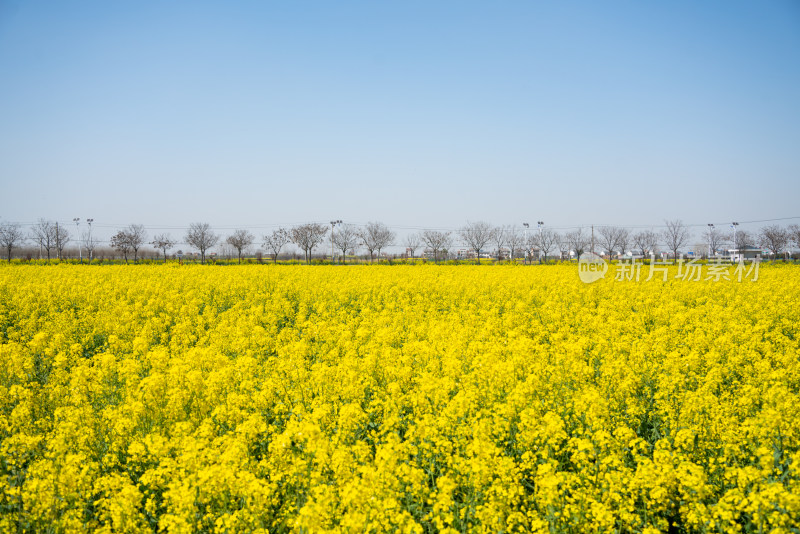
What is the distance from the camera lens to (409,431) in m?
4.77

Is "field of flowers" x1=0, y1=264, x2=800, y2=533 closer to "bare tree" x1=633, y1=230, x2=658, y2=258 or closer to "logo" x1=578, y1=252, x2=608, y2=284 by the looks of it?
"logo" x1=578, y1=252, x2=608, y2=284

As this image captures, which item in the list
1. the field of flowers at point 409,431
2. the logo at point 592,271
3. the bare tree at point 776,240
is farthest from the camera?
the bare tree at point 776,240

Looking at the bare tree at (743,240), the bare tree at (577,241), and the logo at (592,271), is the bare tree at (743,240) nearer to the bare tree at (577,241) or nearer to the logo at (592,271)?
the bare tree at (577,241)

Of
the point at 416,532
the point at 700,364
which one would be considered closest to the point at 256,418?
the point at 416,532

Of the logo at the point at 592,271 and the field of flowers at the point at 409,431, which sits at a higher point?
the logo at the point at 592,271

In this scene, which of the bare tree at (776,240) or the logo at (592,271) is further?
the bare tree at (776,240)

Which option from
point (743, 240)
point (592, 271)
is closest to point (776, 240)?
point (743, 240)

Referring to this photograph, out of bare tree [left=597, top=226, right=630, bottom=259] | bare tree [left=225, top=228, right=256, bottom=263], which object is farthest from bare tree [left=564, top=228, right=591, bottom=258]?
bare tree [left=225, top=228, right=256, bottom=263]

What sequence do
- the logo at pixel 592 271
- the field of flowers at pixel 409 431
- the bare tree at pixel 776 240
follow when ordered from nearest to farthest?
the field of flowers at pixel 409 431
the logo at pixel 592 271
the bare tree at pixel 776 240

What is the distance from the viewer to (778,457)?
4.46m

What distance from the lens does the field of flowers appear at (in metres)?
3.67

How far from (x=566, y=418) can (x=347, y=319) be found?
829 centimetres

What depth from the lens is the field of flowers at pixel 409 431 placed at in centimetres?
367

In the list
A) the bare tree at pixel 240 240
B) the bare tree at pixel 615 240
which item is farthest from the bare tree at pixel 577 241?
the bare tree at pixel 240 240
